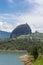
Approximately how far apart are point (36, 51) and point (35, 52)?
2.25 ft

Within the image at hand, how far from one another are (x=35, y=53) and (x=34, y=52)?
693 mm

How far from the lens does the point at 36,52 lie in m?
87.4

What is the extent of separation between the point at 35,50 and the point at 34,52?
35.8 inches

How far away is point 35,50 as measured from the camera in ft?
289

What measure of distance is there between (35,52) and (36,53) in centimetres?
73

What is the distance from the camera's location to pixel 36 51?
288 feet

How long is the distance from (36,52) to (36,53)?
76 centimetres

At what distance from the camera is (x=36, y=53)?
285ft

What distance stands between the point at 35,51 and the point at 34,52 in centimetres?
56

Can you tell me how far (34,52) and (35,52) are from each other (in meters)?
0.48

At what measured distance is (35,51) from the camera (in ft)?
288

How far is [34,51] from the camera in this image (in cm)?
8825

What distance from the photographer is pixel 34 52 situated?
287 feet

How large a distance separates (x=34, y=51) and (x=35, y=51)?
0.56 metres
